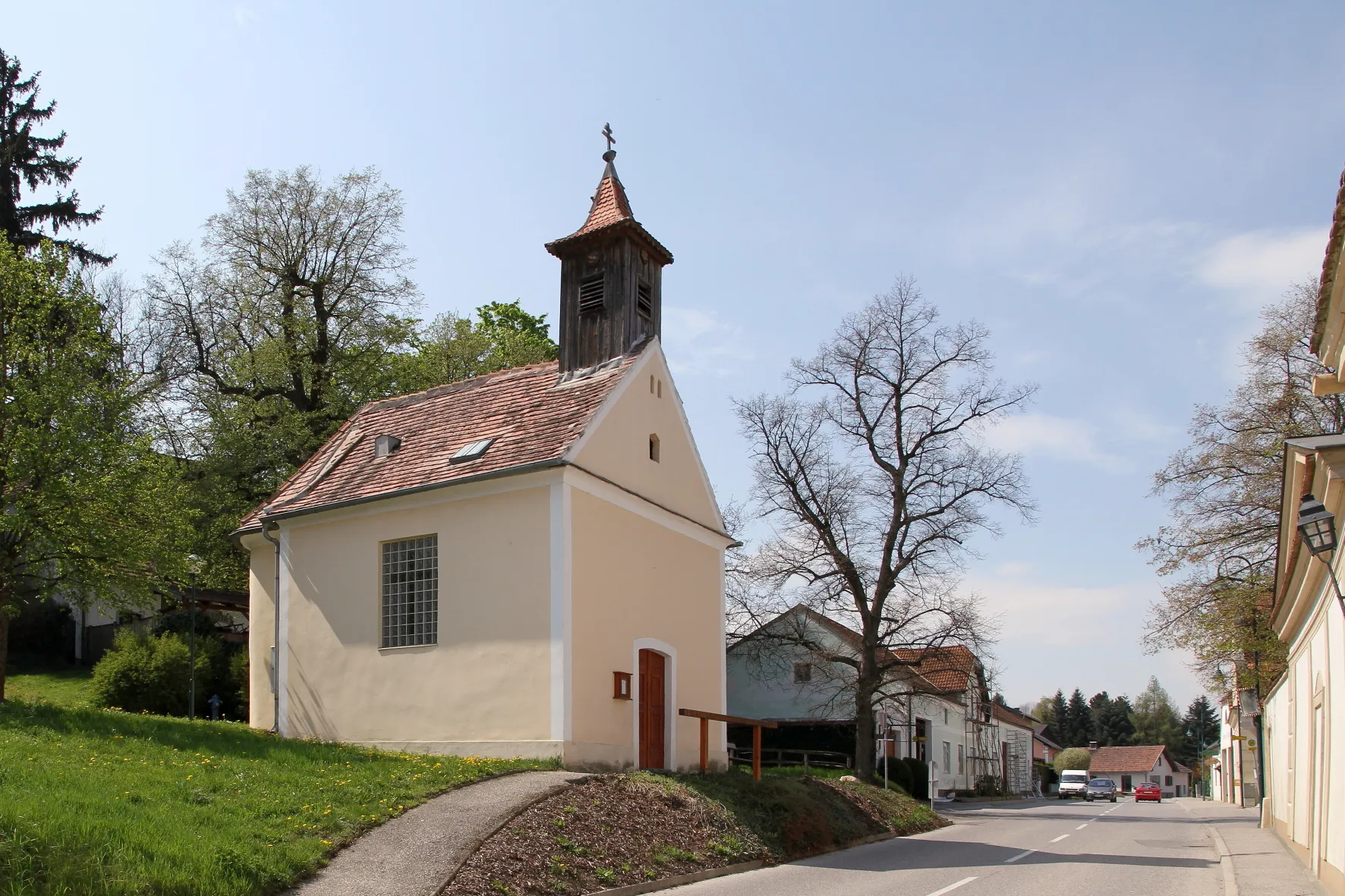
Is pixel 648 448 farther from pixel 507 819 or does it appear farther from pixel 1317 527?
pixel 1317 527

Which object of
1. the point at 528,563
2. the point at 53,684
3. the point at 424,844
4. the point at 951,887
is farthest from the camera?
the point at 53,684

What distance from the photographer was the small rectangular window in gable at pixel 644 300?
2183 centimetres

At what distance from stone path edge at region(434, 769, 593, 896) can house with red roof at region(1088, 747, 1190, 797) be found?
93.9m

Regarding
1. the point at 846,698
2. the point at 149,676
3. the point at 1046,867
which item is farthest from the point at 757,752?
the point at 846,698

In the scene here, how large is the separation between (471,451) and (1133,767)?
97166 millimetres

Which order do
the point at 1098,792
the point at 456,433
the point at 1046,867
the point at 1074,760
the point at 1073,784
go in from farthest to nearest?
the point at 1074,760 < the point at 1098,792 < the point at 1073,784 < the point at 456,433 < the point at 1046,867

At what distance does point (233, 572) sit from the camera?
32656 mm

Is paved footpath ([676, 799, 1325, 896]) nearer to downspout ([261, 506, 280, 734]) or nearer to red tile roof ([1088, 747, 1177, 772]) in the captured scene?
downspout ([261, 506, 280, 734])

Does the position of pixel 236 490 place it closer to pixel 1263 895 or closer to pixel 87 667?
pixel 87 667

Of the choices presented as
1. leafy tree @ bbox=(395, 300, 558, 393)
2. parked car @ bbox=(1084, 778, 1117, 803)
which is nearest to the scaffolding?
parked car @ bbox=(1084, 778, 1117, 803)

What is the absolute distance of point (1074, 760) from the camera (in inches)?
3878

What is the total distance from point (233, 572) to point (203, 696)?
13.6ft

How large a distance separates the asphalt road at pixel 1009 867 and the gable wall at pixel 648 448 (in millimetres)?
7371

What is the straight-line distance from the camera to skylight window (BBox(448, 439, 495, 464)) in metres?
19.6
